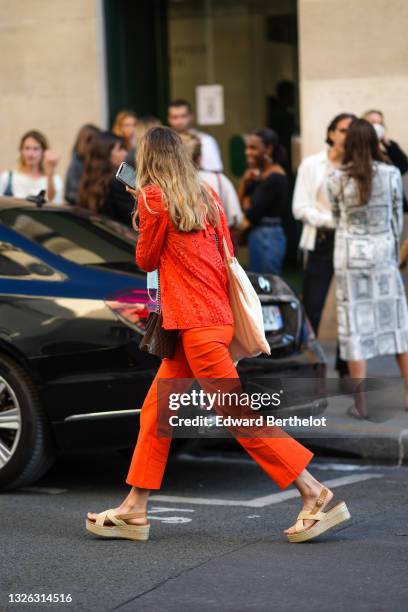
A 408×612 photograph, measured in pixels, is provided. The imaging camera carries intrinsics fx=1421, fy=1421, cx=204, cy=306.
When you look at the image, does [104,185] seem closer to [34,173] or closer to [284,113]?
[34,173]

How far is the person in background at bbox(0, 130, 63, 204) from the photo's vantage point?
11398 mm

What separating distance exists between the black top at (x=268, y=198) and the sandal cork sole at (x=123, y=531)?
5.36 metres

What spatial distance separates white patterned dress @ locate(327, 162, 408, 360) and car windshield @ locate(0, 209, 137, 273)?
4.76 ft

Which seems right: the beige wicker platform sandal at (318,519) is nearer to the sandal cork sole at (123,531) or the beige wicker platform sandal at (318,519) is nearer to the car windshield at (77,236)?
the sandal cork sole at (123,531)

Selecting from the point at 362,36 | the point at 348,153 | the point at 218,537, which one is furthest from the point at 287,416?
the point at 362,36

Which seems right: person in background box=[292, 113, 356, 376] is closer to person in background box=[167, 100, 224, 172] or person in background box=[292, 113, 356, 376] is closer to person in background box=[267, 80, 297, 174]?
person in background box=[167, 100, 224, 172]

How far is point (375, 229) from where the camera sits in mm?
9070

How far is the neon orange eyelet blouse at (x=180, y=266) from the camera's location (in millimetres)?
6109

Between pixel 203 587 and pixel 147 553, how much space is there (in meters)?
0.67

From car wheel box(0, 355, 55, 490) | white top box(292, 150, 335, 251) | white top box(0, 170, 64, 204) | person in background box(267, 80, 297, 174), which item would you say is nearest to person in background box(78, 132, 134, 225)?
white top box(0, 170, 64, 204)

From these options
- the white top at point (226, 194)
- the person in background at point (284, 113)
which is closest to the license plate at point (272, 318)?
the white top at point (226, 194)

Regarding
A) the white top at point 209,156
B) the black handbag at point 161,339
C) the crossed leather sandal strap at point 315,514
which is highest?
the white top at point 209,156

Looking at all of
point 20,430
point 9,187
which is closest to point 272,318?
point 20,430

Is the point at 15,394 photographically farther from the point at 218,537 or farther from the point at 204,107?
the point at 204,107
